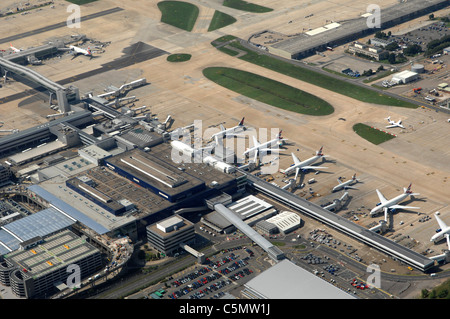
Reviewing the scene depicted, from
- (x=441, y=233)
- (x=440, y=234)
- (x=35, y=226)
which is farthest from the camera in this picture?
(x=35, y=226)

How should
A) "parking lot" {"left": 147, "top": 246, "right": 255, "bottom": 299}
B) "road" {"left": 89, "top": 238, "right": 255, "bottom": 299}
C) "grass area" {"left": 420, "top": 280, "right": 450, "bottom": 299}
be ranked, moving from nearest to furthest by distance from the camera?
1. "grass area" {"left": 420, "top": 280, "right": 450, "bottom": 299}
2. "parking lot" {"left": 147, "top": 246, "right": 255, "bottom": 299}
3. "road" {"left": 89, "top": 238, "right": 255, "bottom": 299}

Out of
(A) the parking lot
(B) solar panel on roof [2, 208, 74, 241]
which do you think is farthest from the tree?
(B) solar panel on roof [2, 208, 74, 241]

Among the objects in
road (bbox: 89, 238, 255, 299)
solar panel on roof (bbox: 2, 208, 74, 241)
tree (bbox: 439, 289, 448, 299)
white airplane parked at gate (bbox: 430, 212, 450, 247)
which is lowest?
road (bbox: 89, 238, 255, 299)

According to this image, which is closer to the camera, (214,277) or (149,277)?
(214,277)

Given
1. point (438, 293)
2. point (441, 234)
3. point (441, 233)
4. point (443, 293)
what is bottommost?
point (438, 293)

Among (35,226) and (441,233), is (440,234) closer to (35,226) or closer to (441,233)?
(441,233)

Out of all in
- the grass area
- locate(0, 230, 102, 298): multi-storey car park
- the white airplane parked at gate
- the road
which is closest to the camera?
the grass area

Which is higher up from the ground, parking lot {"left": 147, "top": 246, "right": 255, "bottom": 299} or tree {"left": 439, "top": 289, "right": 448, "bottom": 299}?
tree {"left": 439, "top": 289, "right": 448, "bottom": 299}

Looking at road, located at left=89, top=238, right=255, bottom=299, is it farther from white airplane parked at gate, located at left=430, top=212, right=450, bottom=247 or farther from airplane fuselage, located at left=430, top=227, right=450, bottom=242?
white airplane parked at gate, located at left=430, top=212, right=450, bottom=247

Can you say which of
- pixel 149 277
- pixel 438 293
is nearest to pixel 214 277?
pixel 149 277

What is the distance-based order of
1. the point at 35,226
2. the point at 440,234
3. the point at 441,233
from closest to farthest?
the point at 440,234 → the point at 441,233 → the point at 35,226

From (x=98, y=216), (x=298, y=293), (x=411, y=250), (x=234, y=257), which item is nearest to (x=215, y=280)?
(x=234, y=257)

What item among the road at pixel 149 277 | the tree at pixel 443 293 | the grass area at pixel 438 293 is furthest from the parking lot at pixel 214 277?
the tree at pixel 443 293
